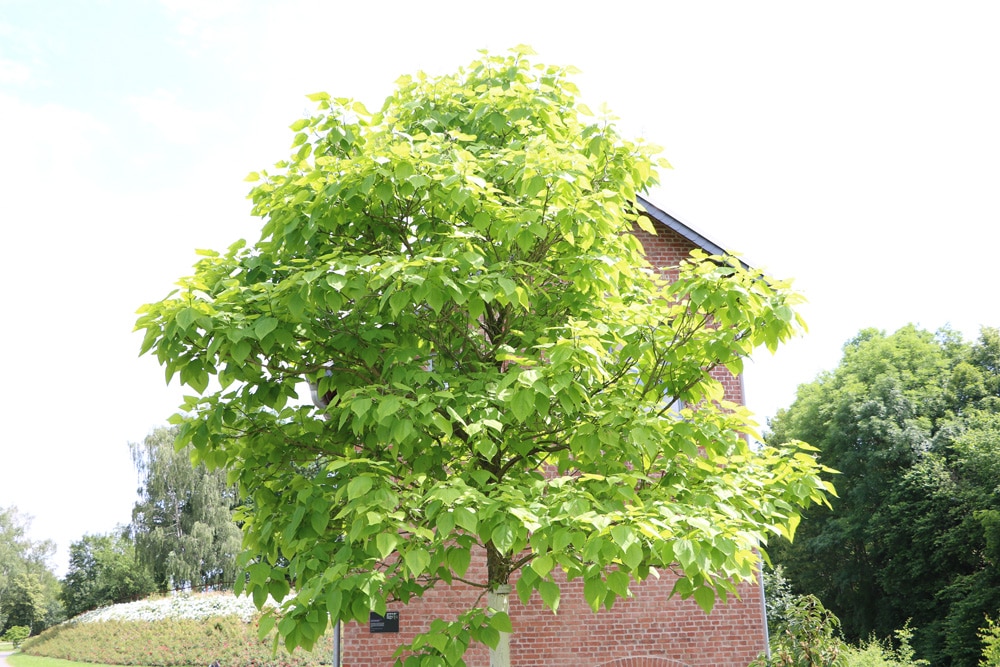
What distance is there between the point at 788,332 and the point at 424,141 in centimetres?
331

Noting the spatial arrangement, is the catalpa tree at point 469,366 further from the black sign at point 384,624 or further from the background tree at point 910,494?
the background tree at point 910,494

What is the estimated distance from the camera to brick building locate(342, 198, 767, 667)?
11.7 metres

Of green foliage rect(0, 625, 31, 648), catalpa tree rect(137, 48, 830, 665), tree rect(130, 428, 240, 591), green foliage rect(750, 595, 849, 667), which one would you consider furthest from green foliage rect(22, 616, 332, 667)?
green foliage rect(0, 625, 31, 648)

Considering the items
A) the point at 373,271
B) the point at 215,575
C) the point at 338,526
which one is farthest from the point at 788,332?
Answer: the point at 215,575

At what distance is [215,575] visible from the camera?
4434 cm

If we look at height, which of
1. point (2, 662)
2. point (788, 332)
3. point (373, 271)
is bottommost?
point (2, 662)

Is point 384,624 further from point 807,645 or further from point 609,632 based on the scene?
point 807,645

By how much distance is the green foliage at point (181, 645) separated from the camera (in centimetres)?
3109

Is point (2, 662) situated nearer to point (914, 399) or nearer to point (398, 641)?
point (398, 641)

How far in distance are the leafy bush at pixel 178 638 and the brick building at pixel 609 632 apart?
20859mm

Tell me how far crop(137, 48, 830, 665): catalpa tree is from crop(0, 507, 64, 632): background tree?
59.5 m

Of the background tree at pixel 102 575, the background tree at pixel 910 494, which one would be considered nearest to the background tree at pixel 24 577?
the background tree at pixel 102 575

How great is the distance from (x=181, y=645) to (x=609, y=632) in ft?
85.5

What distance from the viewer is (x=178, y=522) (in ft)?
143
